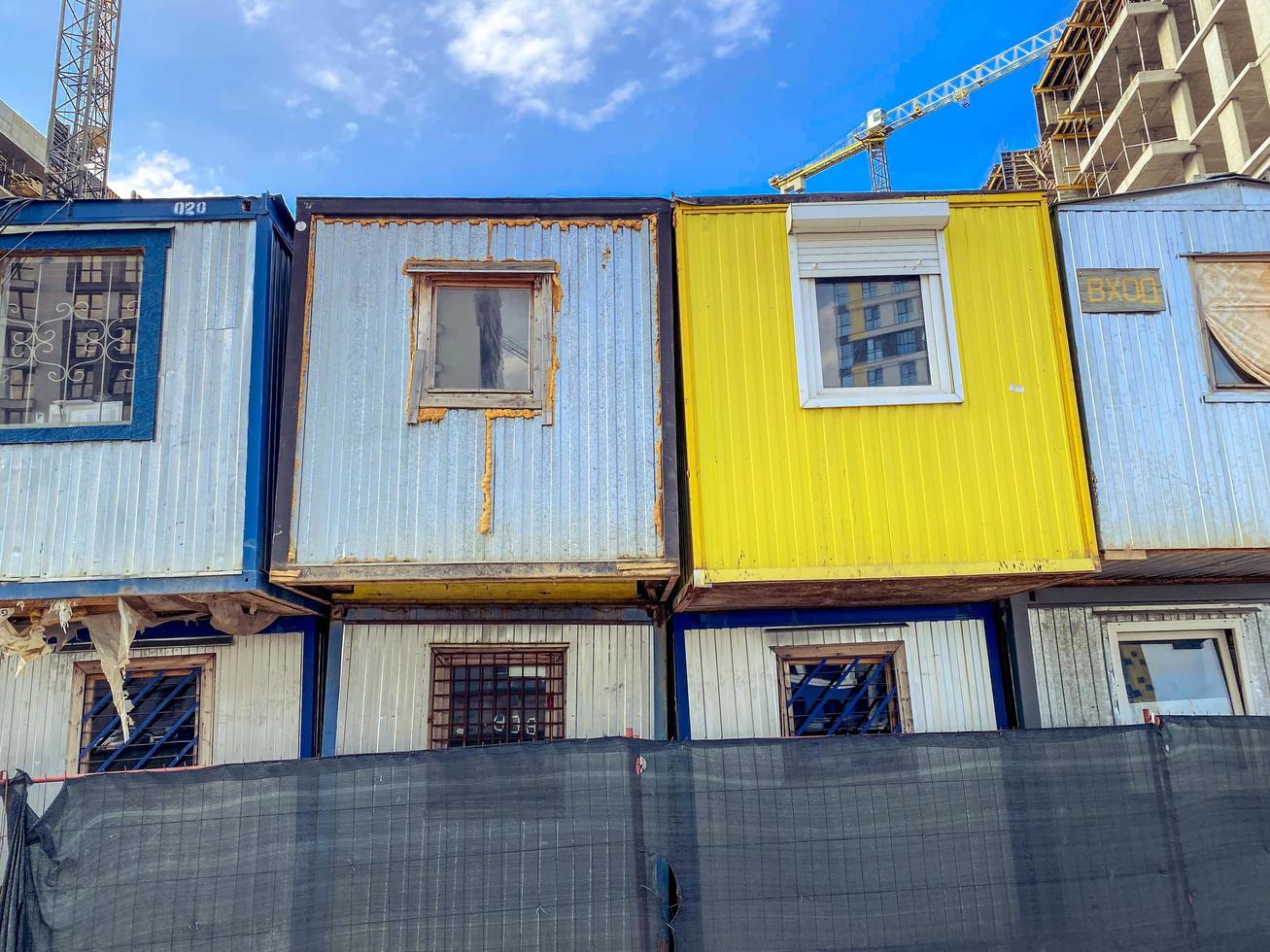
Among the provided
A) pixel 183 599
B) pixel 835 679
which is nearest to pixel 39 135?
pixel 183 599

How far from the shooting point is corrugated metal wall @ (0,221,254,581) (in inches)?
278

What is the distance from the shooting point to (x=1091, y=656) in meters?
8.42

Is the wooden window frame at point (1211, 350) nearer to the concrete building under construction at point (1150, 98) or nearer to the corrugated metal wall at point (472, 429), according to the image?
the corrugated metal wall at point (472, 429)

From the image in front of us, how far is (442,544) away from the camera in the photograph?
7.21 meters

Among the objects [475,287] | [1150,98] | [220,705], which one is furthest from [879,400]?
[1150,98]

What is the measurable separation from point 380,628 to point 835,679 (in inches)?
164

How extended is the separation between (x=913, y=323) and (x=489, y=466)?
12.5 feet

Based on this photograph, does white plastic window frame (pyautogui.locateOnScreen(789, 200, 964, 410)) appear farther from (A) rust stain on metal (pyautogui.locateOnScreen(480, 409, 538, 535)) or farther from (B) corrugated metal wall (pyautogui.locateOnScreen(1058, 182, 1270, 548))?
(A) rust stain on metal (pyautogui.locateOnScreen(480, 409, 538, 535))

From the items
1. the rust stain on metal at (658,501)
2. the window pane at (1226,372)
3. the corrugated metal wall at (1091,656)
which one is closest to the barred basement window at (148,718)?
the rust stain on metal at (658,501)

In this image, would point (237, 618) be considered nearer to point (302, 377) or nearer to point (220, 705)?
point (220, 705)

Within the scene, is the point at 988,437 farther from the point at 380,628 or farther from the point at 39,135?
the point at 39,135

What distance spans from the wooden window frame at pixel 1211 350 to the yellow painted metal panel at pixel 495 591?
5.19 metres

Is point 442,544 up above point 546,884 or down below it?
above

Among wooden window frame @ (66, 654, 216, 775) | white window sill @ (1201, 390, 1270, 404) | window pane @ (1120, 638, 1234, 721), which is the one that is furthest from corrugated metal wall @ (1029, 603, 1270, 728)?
wooden window frame @ (66, 654, 216, 775)
